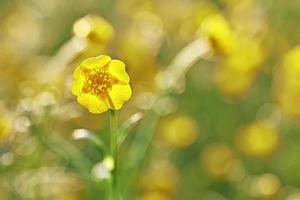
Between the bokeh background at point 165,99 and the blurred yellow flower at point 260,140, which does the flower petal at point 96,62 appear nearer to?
the bokeh background at point 165,99

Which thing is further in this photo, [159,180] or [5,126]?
[159,180]

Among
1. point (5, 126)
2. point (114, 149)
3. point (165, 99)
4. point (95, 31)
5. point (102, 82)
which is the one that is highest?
point (95, 31)

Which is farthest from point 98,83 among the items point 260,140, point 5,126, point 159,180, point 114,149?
point 260,140

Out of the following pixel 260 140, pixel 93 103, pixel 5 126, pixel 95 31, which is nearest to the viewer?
pixel 93 103

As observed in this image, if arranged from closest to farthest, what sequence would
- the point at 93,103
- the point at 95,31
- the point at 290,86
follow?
the point at 93,103 < the point at 95,31 < the point at 290,86

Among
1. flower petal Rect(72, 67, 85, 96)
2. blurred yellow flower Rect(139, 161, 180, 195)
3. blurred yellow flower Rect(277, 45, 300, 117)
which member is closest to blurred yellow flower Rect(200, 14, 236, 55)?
blurred yellow flower Rect(277, 45, 300, 117)

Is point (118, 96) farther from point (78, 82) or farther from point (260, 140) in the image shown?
point (260, 140)

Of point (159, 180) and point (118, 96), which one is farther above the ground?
point (159, 180)

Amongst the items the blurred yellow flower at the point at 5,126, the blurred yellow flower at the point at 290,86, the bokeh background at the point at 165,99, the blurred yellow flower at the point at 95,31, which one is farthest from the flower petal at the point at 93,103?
the blurred yellow flower at the point at 290,86
